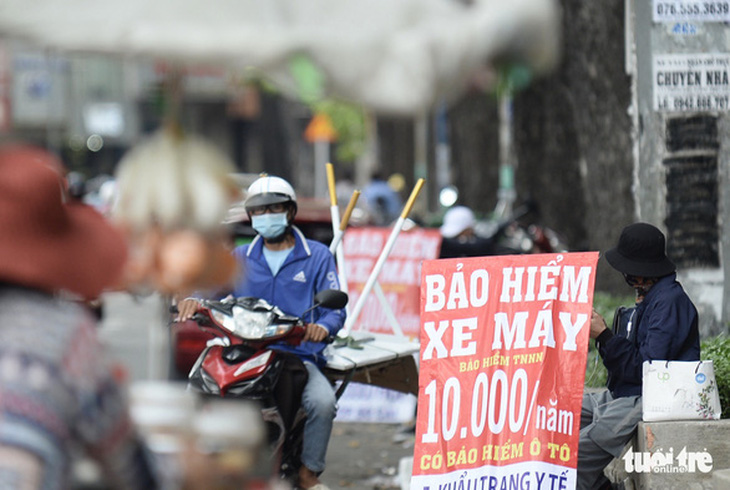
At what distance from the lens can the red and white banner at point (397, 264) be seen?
1052 cm

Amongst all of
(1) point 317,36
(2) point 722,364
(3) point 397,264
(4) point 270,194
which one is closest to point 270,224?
(4) point 270,194

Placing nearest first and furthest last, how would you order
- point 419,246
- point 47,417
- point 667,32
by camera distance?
point 47,417 < point 667,32 < point 419,246

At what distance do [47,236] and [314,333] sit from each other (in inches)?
→ 154

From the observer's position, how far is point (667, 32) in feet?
25.5

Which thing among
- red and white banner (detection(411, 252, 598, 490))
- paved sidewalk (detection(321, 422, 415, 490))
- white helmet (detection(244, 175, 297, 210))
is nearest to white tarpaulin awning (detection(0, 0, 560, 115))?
red and white banner (detection(411, 252, 598, 490))

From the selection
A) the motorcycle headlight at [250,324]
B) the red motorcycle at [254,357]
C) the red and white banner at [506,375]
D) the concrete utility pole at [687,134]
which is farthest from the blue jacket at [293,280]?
the concrete utility pole at [687,134]

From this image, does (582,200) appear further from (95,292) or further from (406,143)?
(406,143)

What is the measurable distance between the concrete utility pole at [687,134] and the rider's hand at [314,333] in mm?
2784

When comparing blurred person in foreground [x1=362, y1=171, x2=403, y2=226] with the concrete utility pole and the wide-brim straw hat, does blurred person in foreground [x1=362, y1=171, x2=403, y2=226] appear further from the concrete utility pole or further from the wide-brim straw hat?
the wide-brim straw hat

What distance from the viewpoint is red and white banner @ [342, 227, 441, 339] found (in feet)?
34.5

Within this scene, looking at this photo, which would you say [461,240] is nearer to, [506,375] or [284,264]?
[284,264]

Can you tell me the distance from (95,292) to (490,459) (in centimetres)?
384

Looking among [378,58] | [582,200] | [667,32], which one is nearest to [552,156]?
[582,200]

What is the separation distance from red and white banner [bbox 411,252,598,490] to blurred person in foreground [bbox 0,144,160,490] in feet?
Answer: 11.8
